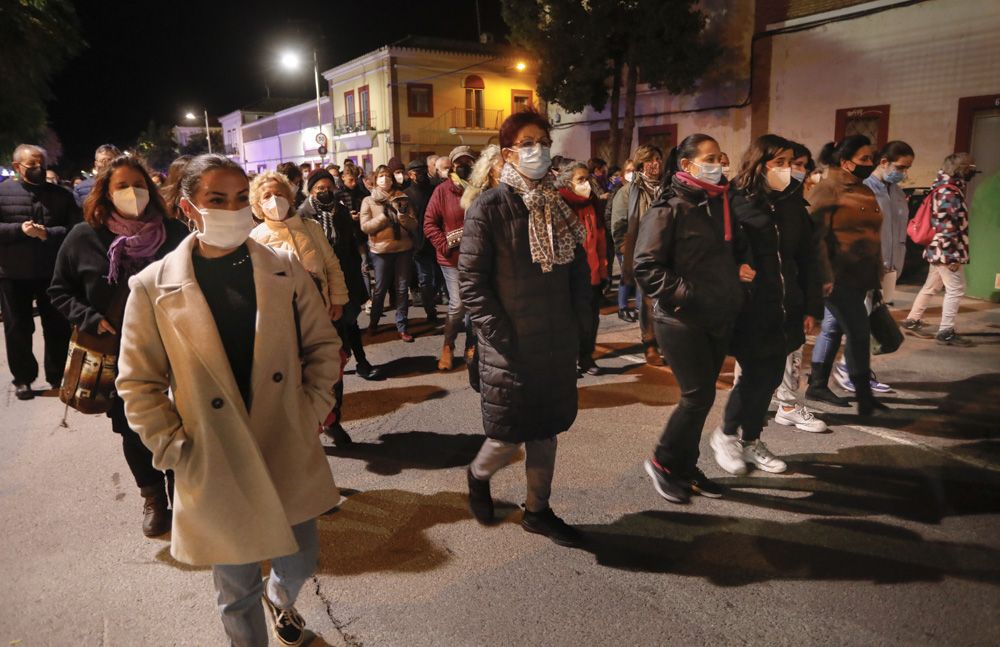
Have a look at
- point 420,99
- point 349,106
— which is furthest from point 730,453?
point 349,106

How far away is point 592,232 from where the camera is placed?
6668 millimetres

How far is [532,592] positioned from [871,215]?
3.88m

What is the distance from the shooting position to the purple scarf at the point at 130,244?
146 inches

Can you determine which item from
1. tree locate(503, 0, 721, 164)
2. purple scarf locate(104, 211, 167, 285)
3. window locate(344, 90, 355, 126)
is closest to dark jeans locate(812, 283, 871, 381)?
purple scarf locate(104, 211, 167, 285)

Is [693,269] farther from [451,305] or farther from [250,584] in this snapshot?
[451,305]

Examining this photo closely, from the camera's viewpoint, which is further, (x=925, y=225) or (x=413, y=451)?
(x=925, y=225)

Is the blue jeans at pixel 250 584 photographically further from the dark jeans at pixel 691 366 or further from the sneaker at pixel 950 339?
the sneaker at pixel 950 339

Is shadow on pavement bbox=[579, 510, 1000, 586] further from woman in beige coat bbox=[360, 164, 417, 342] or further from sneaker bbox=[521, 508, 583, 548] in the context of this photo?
woman in beige coat bbox=[360, 164, 417, 342]

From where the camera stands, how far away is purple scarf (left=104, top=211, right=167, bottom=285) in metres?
3.70

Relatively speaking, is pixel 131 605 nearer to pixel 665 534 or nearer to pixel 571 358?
pixel 571 358

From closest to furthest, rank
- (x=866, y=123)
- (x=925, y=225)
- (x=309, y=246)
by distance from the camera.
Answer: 1. (x=309, y=246)
2. (x=925, y=225)
3. (x=866, y=123)

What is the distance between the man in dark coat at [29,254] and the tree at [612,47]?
1689 cm

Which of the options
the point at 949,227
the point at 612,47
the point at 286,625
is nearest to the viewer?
the point at 286,625

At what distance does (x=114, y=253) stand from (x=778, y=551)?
12.7ft
